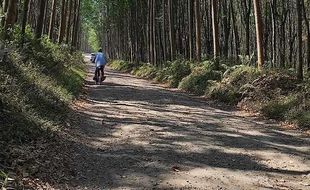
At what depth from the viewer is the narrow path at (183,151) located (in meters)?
6.64

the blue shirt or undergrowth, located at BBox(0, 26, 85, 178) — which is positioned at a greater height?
the blue shirt

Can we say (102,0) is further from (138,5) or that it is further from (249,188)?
(249,188)

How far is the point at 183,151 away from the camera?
8359 mm

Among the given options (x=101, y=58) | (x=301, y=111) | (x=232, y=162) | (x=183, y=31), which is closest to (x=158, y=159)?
(x=232, y=162)

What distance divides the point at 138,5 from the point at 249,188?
3668 centimetres

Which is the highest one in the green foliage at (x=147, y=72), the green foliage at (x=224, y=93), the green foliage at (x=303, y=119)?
the green foliage at (x=147, y=72)

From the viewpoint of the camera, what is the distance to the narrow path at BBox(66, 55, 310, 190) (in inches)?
261

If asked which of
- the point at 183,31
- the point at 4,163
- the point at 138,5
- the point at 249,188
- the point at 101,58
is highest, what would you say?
the point at 138,5

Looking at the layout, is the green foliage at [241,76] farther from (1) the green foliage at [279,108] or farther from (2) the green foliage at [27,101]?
(2) the green foliage at [27,101]

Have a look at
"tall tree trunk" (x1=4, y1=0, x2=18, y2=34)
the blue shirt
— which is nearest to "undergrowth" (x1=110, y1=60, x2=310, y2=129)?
the blue shirt

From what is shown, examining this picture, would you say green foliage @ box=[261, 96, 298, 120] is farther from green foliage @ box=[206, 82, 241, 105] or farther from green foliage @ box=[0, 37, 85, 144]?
green foliage @ box=[0, 37, 85, 144]

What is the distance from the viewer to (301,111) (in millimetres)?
11750

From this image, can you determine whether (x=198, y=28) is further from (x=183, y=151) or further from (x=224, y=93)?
(x=183, y=151)

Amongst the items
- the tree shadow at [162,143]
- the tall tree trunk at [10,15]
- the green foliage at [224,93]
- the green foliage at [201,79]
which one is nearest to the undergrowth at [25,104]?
the tree shadow at [162,143]
